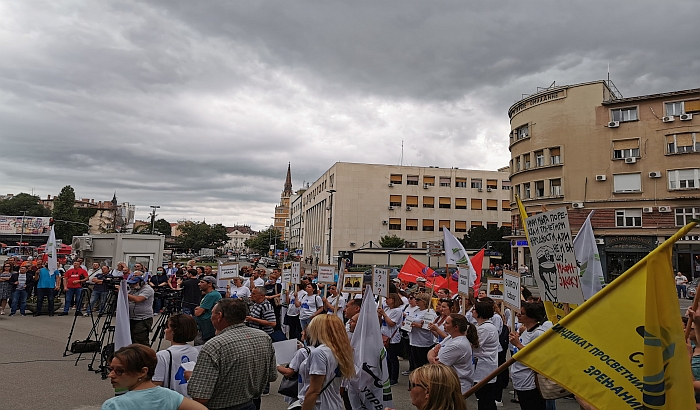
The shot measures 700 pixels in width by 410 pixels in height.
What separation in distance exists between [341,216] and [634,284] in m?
63.1

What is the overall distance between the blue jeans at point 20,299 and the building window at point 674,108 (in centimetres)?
4103

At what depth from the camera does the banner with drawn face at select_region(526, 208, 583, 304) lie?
505cm

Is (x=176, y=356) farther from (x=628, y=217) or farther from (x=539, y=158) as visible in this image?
(x=539, y=158)

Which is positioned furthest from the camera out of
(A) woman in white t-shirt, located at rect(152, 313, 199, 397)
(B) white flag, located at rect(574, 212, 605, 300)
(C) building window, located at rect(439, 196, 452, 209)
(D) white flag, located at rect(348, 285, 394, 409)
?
(C) building window, located at rect(439, 196, 452, 209)

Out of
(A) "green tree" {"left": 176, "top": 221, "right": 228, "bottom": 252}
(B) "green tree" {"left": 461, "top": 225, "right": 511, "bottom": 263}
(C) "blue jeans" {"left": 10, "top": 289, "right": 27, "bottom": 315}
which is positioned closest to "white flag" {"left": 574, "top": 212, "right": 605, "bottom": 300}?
(C) "blue jeans" {"left": 10, "top": 289, "right": 27, "bottom": 315}

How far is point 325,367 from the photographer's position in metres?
4.07

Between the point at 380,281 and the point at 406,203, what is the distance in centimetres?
5834

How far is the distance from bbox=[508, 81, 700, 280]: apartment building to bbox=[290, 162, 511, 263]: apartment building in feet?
88.3

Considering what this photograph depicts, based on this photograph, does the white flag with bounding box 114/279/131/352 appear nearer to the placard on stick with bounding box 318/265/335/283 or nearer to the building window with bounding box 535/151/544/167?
the placard on stick with bounding box 318/265/335/283

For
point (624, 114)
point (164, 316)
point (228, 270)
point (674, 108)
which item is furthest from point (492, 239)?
point (164, 316)

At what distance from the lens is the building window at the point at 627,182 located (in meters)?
35.3

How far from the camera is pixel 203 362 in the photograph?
3.52m

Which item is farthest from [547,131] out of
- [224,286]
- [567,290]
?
[567,290]

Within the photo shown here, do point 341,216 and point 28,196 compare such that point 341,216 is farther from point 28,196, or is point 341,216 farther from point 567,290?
point 28,196
